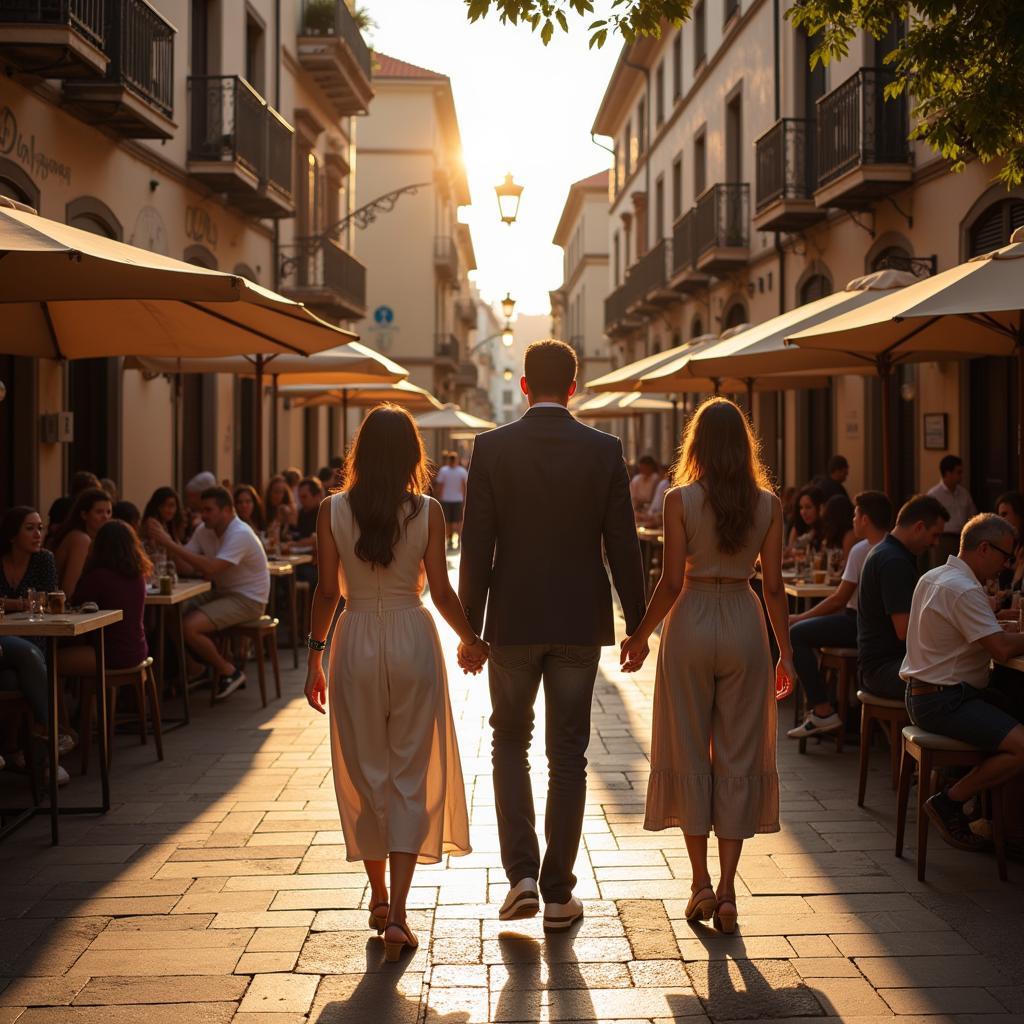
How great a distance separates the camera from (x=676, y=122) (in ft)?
104

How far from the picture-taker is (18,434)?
12.7 metres

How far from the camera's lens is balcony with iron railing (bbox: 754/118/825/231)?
768 inches

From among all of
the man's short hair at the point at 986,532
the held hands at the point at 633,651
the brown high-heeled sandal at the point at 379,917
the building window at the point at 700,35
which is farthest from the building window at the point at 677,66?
the brown high-heeled sandal at the point at 379,917

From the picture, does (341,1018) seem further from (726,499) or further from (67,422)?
(67,422)

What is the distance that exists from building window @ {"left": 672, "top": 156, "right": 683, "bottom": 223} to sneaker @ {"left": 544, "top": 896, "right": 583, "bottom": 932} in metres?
27.8

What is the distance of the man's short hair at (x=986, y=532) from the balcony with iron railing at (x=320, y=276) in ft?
58.9

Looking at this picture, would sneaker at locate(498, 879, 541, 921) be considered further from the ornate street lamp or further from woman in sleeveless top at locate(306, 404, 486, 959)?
the ornate street lamp

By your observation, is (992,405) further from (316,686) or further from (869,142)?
(316,686)

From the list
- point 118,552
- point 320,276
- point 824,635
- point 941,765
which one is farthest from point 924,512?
point 320,276

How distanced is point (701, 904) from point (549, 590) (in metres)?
1.24

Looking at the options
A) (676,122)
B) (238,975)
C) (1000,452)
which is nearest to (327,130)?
(676,122)

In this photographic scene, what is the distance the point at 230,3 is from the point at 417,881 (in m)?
16.2

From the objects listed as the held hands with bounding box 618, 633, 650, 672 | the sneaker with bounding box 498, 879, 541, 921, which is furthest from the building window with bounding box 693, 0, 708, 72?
the sneaker with bounding box 498, 879, 541, 921

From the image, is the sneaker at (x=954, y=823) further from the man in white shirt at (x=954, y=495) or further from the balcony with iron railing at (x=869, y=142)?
the balcony with iron railing at (x=869, y=142)
